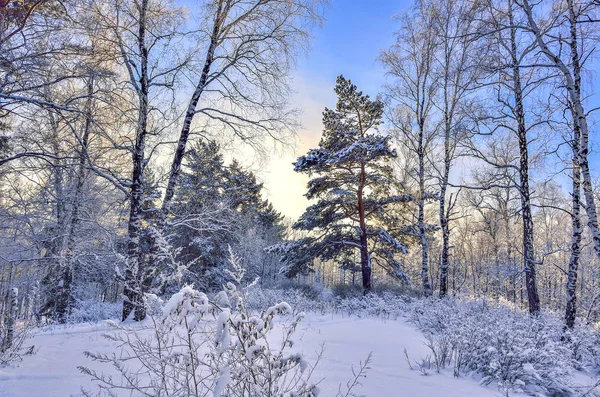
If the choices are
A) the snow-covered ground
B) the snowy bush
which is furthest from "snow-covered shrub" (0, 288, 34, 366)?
the snowy bush

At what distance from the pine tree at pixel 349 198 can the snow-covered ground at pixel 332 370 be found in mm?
7788

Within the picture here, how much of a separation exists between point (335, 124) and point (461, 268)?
27.2 meters

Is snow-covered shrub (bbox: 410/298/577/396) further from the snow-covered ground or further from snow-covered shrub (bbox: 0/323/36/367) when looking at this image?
snow-covered shrub (bbox: 0/323/36/367)

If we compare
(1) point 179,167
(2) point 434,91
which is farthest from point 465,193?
(1) point 179,167

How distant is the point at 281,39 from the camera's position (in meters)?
7.49

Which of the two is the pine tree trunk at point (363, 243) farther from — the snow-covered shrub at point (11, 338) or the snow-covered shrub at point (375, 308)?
Result: the snow-covered shrub at point (11, 338)

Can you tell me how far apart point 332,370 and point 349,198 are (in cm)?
1000

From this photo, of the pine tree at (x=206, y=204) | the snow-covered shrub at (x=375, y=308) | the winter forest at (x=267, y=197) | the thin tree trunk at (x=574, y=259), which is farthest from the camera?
the pine tree at (x=206, y=204)

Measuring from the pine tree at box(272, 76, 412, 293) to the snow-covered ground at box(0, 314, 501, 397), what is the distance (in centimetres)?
779

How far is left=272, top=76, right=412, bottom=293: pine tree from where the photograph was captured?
41.9 ft

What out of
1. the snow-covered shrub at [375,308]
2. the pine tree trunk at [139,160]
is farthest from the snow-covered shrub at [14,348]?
the snow-covered shrub at [375,308]

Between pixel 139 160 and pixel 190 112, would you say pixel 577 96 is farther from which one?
pixel 139 160

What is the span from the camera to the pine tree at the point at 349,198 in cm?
1276

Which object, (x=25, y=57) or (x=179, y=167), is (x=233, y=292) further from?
(x=179, y=167)
